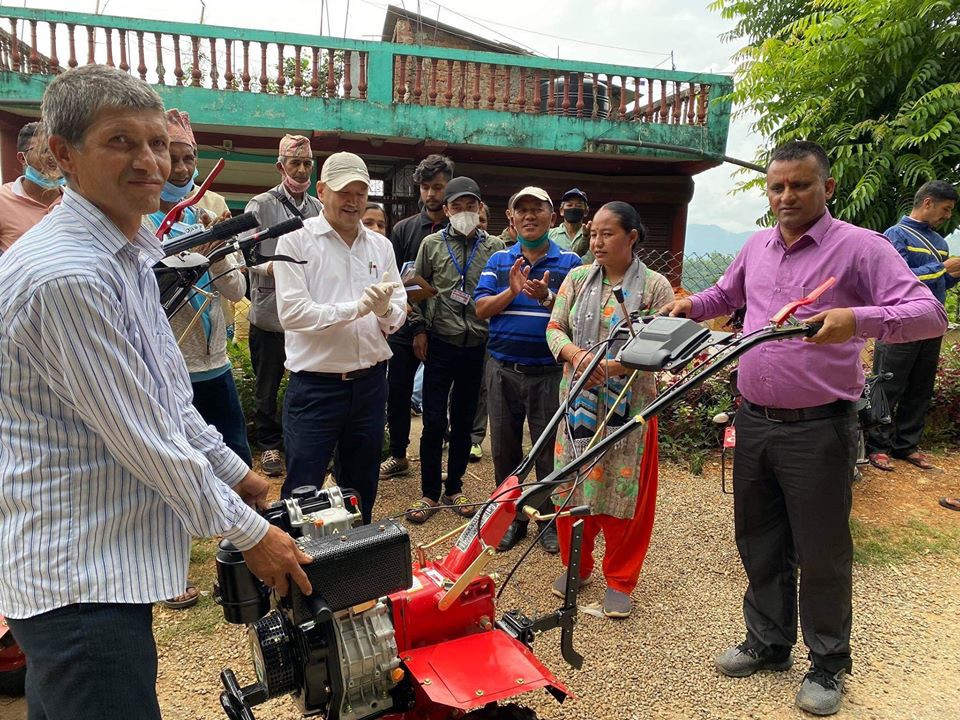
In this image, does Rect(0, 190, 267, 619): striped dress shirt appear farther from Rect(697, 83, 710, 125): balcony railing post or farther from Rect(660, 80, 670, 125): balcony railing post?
Rect(697, 83, 710, 125): balcony railing post

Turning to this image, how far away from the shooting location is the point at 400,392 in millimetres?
4883

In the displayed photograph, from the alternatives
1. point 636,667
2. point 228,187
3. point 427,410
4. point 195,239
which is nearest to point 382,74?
point 228,187

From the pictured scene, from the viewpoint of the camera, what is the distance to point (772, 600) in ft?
9.38

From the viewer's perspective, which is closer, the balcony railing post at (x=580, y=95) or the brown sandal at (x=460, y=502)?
the brown sandal at (x=460, y=502)

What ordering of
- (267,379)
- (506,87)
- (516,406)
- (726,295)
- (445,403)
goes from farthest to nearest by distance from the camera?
(506,87) < (267,379) < (445,403) < (516,406) < (726,295)

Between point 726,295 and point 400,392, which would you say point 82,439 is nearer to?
point 726,295

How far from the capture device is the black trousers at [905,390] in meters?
5.59

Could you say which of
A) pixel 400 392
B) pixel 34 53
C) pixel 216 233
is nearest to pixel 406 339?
pixel 400 392

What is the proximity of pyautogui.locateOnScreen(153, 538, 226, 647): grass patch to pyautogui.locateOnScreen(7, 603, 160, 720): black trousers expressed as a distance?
5.75ft

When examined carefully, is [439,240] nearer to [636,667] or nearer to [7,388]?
[636,667]

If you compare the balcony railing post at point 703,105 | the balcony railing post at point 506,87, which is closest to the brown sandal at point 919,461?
the balcony railing post at point 703,105

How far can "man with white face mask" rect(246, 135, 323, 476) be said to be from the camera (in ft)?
14.1

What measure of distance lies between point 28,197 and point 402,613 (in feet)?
8.74

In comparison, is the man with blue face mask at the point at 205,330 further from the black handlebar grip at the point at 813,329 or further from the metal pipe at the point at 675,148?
Result: the metal pipe at the point at 675,148
